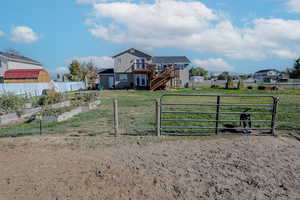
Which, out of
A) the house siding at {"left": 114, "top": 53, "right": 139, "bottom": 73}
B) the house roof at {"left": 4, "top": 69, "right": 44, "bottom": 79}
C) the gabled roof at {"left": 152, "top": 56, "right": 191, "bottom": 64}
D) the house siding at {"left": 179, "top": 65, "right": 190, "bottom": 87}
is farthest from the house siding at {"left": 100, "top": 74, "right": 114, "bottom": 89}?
the house siding at {"left": 179, "top": 65, "right": 190, "bottom": 87}

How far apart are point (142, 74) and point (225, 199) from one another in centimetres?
2658

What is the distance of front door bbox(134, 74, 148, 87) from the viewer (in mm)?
28166

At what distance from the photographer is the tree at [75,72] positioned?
1510 inches

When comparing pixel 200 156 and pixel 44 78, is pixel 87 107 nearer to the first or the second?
pixel 200 156

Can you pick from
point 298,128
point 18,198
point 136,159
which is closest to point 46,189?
point 18,198

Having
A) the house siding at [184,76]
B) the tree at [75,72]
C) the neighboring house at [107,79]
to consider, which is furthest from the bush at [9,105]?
the tree at [75,72]

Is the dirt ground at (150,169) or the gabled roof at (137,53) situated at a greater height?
the gabled roof at (137,53)

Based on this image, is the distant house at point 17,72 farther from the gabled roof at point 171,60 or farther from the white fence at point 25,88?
the gabled roof at point 171,60

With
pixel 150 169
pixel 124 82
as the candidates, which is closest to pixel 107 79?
pixel 124 82

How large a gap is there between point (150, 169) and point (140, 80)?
25.7 metres

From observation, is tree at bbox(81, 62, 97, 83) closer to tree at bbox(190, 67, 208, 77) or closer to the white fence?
the white fence

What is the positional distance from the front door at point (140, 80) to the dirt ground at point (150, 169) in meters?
23.8

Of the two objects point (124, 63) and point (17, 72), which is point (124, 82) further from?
point (17, 72)

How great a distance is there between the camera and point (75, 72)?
3875 cm
